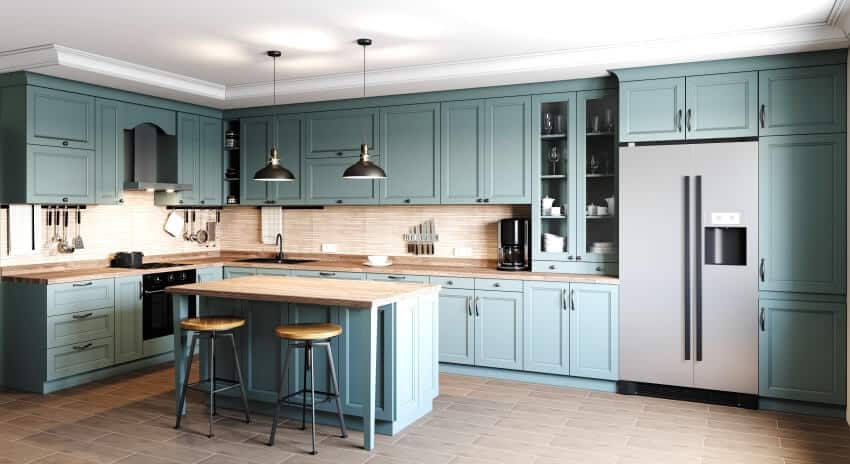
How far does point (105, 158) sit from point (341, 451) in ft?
12.0

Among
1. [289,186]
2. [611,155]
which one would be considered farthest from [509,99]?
[289,186]

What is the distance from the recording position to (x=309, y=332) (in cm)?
395

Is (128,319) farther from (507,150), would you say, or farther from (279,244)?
(507,150)

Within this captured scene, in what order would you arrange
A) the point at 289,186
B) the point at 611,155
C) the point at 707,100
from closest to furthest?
the point at 707,100
the point at 611,155
the point at 289,186

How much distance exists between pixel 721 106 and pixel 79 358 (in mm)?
5303

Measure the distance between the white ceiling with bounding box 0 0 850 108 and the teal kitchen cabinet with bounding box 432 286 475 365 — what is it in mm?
1826

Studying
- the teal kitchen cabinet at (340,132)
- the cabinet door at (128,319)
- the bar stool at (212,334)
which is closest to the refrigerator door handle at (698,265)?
the teal kitchen cabinet at (340,132)

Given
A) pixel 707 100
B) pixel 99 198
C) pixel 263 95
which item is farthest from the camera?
pixel 263 95

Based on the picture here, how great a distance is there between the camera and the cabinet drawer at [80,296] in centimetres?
521

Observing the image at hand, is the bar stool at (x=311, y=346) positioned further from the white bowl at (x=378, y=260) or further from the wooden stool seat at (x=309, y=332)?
the white bowl at (x=378, y=260)

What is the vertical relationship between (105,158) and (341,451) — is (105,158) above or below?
above

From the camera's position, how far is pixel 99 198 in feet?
19.5

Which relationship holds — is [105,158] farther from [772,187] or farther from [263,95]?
[772,187]

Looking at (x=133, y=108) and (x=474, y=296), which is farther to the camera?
(x=133, y=108)
